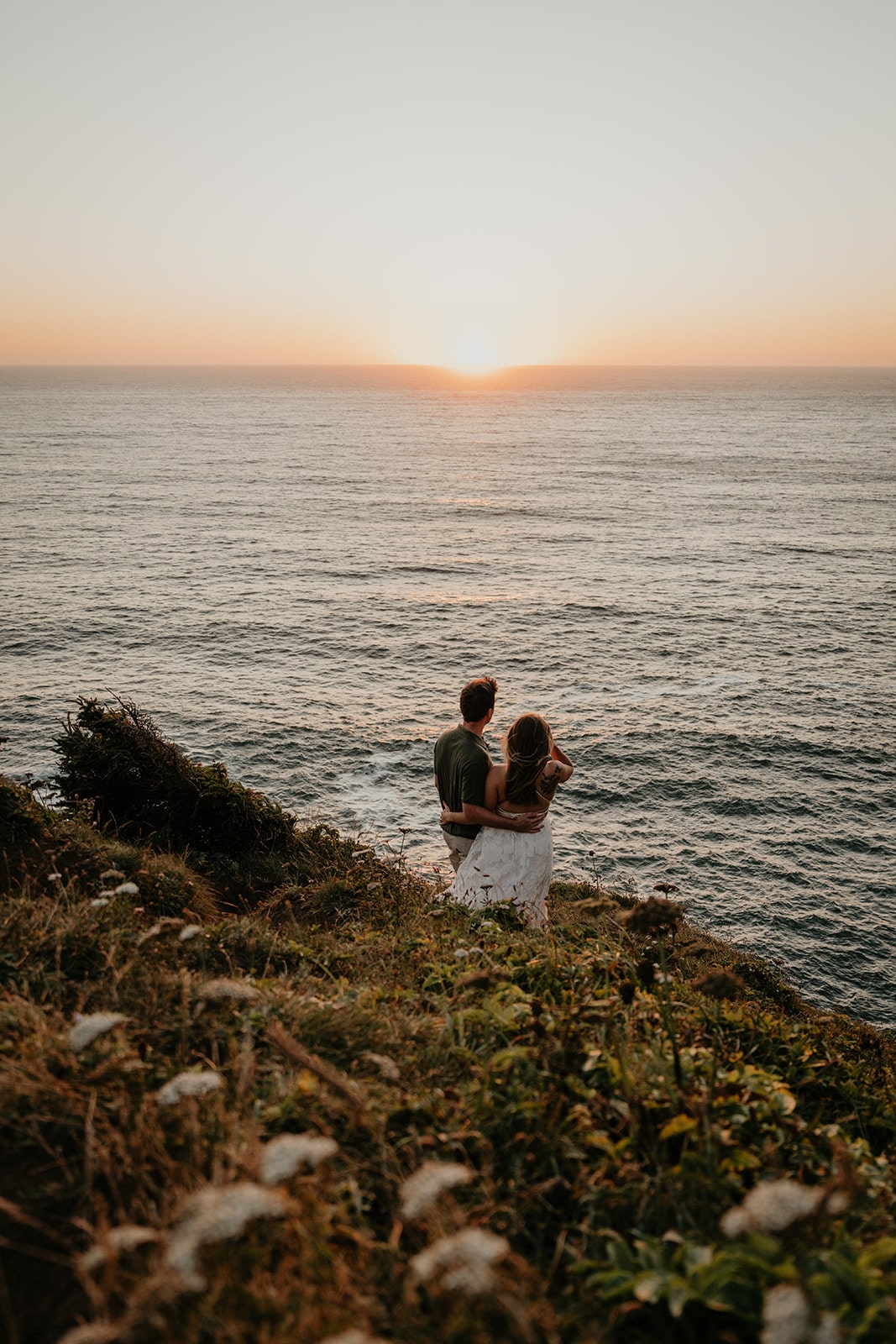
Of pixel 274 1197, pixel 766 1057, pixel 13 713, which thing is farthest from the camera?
pixel 13 713

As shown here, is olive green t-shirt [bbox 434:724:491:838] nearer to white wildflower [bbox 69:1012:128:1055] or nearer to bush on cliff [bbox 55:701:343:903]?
bush on cliff [bbox 55:701:343:903]

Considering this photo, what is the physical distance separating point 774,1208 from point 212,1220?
1.59m

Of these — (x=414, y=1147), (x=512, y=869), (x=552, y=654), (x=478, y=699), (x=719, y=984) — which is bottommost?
(x=552, y=654)

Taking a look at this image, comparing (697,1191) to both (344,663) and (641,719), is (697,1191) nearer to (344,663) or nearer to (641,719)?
(641,719)

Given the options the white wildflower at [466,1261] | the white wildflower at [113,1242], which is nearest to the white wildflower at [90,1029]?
the white wildflower at [113,1242]

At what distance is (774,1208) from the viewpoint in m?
2.33

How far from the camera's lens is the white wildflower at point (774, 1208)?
2.29 meters

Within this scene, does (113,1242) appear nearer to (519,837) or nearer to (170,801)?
(519,837)

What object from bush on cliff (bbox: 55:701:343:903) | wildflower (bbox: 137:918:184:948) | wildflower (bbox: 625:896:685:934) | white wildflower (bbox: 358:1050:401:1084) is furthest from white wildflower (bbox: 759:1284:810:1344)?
bush on cliff (bbox: 55:701:343:903)

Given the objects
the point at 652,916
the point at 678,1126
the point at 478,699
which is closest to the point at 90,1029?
the point at 678,1126

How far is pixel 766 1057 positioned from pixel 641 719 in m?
19.2

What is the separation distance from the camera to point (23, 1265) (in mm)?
2824

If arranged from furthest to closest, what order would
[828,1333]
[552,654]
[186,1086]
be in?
[552,654] → [186,1086] → [828,1333]

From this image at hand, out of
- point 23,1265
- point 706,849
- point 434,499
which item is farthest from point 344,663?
point 434,499
